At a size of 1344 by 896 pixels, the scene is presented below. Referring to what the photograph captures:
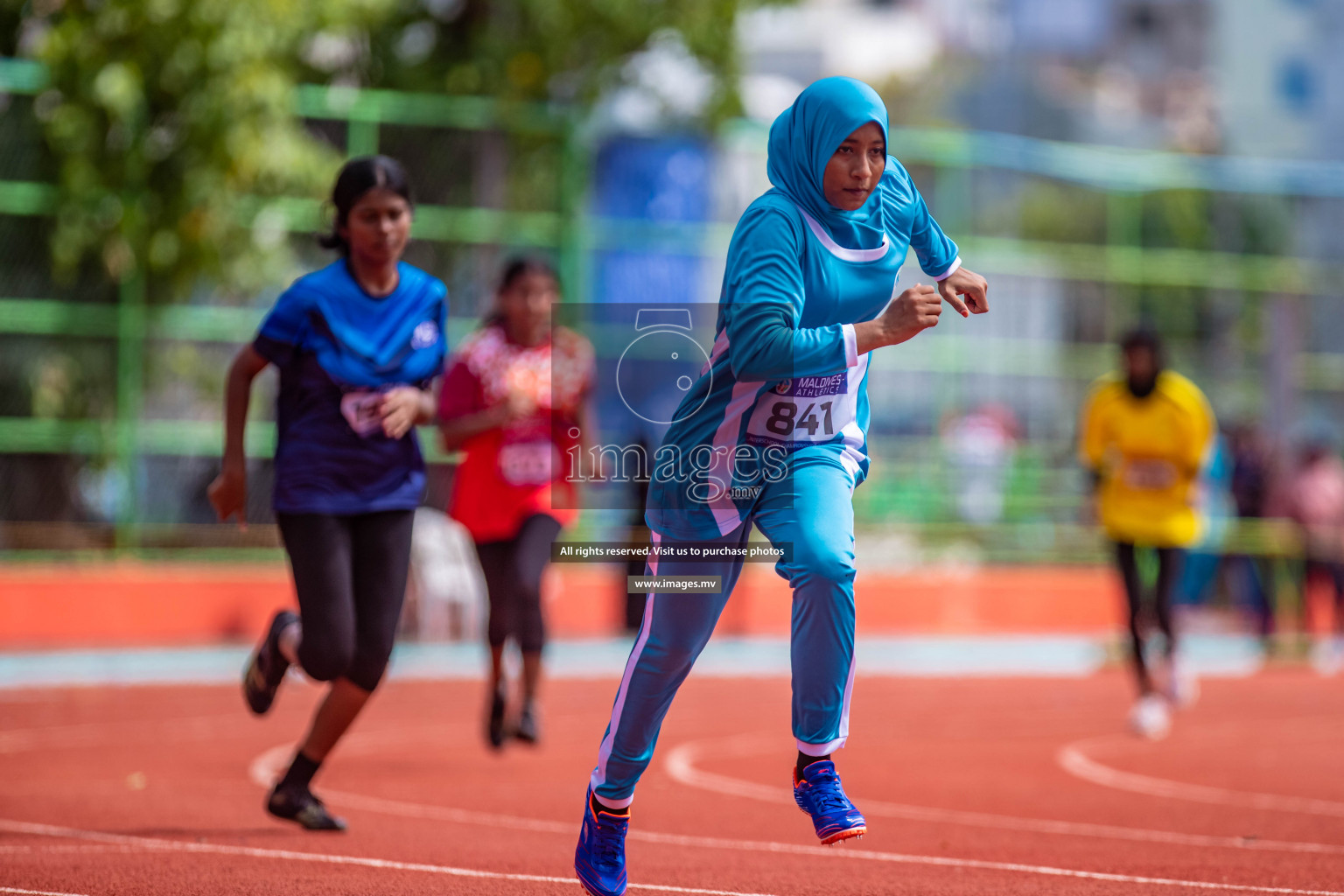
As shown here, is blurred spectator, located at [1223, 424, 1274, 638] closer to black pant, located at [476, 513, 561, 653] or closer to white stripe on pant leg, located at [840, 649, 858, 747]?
black pant, located at [476, 513, 561, 653]

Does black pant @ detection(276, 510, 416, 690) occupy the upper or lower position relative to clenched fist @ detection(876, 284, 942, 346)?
lower

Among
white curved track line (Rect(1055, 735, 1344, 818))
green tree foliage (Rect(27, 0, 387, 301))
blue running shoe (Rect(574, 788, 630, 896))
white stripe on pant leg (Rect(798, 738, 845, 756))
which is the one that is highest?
green tree foliage (Rect(27, 0, 387, 301))

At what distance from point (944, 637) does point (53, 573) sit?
858 cm

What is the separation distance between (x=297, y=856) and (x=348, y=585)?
951mm

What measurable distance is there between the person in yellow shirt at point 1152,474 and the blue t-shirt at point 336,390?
5881 millimetres

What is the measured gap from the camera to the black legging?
433 inches

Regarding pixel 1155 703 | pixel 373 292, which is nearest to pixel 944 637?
pixel 1155 703

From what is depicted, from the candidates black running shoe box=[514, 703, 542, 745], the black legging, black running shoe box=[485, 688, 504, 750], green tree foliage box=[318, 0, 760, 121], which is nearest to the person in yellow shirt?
the black legging

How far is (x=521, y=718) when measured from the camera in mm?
8891

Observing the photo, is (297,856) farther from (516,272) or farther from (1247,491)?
(1247,491)

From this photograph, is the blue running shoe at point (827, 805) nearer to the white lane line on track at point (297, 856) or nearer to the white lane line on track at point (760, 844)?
the white lane line on track at point (297, 856)

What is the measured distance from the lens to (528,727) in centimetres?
884

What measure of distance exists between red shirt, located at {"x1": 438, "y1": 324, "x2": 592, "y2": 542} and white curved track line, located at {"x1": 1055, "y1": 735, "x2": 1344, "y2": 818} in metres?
2.91

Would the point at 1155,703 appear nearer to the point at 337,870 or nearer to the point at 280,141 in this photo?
the point at 337,870
